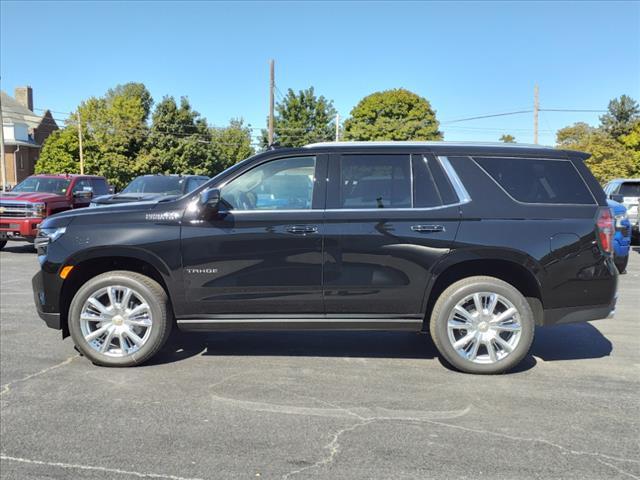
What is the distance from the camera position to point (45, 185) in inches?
571

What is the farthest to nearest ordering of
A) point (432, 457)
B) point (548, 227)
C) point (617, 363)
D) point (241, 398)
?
1. point (617, 363)
2. point (548, 227)
3. point (241, 398)
4. point (432, 457)

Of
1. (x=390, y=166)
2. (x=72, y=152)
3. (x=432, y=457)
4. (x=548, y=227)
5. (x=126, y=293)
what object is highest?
(x=72, y=152)

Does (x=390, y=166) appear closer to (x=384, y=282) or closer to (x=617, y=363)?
(x=384, y=282)

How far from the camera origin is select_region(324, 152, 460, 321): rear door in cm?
450

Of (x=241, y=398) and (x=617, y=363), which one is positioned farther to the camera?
(x=617, y=363)

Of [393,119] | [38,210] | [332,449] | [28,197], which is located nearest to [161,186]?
[38,210]

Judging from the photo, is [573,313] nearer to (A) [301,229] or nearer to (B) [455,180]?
(B) [455,180]

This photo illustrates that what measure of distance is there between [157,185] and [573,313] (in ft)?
36.0

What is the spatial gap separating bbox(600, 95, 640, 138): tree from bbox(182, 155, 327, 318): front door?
228ft

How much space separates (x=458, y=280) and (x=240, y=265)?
1876 mm

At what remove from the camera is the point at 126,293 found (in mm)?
4656

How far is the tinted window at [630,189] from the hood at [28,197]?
15441 mm

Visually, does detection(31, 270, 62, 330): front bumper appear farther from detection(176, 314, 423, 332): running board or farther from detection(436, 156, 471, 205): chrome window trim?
detection(436, 156, 471, 205): chrome window trim

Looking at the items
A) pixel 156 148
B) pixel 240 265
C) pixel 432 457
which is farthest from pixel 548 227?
pixel 156 148
